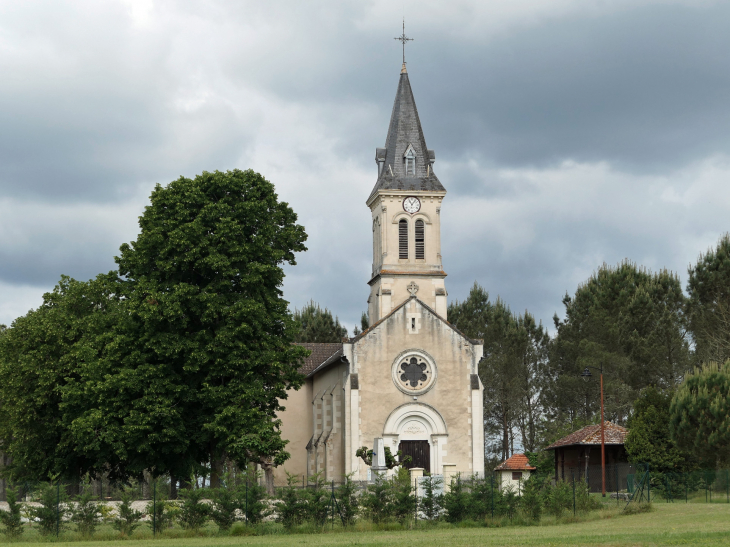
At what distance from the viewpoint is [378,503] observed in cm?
2803

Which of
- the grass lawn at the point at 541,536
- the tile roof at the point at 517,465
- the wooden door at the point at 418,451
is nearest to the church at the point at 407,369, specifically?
the wooden door at the point at 418,451

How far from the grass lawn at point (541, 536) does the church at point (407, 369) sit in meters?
16.9

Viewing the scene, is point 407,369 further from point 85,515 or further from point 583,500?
point 85,515

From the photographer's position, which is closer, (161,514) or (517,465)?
(161,514)

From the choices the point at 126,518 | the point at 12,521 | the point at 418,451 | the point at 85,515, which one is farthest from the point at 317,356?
the point at 12,521

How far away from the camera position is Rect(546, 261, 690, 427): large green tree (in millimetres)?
62594

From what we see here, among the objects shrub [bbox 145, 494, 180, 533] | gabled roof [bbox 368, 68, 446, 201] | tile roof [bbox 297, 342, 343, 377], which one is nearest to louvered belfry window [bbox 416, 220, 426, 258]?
gabled roof [bbox 368, 68, 446, 201]

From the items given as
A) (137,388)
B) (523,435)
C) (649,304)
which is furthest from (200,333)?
(523,435)

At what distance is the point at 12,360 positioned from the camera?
43.4m

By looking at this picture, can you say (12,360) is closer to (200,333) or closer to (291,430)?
(200,333)

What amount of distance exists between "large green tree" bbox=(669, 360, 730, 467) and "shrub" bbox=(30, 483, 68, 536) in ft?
91.0

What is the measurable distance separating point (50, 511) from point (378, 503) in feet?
31.4

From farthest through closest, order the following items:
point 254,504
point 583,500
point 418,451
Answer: point 418,451, point 583,500, point 254,504

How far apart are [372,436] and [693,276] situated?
2808cm
